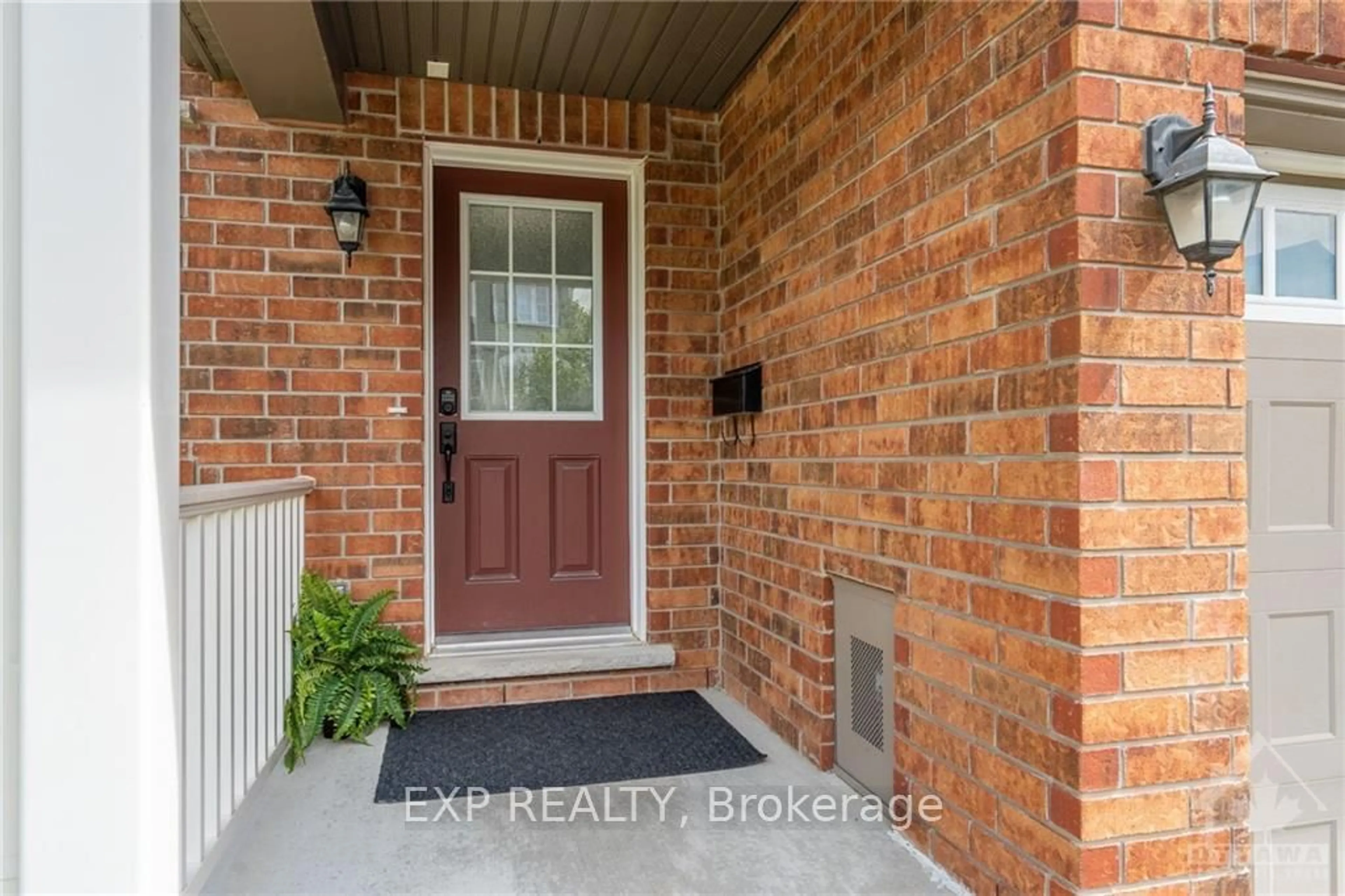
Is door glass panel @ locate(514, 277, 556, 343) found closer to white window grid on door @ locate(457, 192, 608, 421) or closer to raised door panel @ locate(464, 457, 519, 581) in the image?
white window grid on door @ locate(457, 192, 608, 421)

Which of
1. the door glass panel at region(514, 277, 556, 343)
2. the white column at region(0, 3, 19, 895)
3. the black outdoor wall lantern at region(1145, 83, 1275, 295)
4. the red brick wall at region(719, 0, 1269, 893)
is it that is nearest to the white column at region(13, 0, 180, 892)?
the white column at region(0, 3, 19, 895)

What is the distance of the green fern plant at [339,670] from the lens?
8.20 feet

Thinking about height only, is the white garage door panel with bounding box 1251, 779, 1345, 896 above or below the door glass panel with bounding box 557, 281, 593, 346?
below

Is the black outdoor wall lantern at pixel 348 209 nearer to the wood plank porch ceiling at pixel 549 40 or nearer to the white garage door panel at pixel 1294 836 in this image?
the wood plank porch ceiling at pixel 549 40

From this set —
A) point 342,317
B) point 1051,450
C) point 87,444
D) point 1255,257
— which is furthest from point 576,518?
point 1255,257

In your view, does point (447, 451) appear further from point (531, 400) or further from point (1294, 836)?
point (1294, 836)

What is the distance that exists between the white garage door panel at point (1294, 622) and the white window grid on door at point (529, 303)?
227 cm

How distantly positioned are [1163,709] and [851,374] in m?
1.13

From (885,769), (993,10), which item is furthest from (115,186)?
(885,769)

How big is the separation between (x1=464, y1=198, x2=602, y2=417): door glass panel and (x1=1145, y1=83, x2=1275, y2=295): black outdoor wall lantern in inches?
90.4

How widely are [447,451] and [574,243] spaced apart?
1.06 meters

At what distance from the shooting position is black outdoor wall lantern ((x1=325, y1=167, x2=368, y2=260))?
2.88 m

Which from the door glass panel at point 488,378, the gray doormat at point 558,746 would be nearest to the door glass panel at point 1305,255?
the gray doormat at point 558,746

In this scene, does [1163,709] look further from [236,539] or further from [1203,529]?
[236,539]
